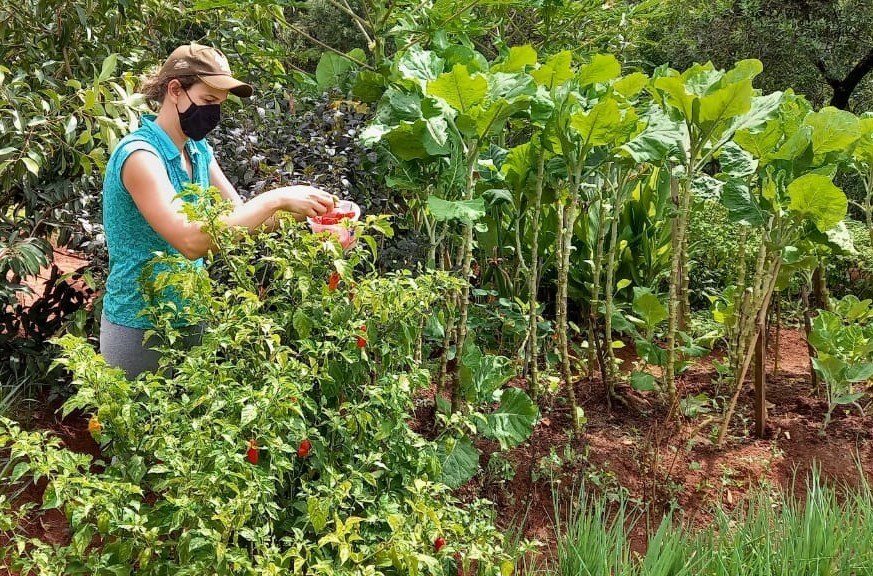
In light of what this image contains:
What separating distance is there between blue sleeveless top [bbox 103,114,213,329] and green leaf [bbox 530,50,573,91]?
1.30m

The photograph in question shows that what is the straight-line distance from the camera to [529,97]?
2494mm

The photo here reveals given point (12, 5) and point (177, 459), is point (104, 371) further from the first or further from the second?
point (12, 5)

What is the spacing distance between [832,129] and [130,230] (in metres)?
2.36

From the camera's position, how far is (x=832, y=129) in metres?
2.81

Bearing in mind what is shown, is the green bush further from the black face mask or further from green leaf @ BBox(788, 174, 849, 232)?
the black face mask

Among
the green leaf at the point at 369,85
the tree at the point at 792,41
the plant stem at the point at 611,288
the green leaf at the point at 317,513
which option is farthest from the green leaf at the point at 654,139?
the tree at the point at 792,41

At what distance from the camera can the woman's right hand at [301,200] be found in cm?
200

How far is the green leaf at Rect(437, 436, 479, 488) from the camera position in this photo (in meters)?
2.44

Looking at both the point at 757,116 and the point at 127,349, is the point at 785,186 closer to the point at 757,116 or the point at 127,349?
the point at 757,116

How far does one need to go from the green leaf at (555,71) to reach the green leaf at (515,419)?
3.59ft

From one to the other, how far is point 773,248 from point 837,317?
59 cm

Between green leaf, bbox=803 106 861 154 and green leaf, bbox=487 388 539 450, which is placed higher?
green leaf, bbox=803 106 861 154

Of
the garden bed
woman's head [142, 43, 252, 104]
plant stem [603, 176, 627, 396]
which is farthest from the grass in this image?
woman's head [142, 43, 252, 104]

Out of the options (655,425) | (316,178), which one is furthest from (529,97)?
(655,425)
